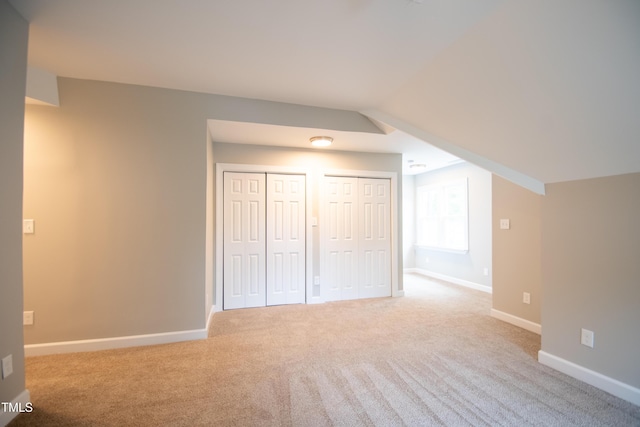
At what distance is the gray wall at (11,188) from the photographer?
166 cm

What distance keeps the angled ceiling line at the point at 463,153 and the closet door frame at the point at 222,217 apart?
1370 millimetres

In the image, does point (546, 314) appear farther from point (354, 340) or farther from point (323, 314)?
point (323, 314)

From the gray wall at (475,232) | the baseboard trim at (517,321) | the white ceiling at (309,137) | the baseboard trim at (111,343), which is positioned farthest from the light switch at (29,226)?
the gray wall at (475,232)

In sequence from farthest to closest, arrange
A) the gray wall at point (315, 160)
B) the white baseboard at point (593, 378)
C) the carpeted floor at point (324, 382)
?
the gray wall at point (315, 160)
the white baseboard at point (593, 378)
the carpeted floor at point (324, 382)

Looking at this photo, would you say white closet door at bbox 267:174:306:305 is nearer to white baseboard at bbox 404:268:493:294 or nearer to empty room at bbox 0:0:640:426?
empty room at bbox 0:0:640:426

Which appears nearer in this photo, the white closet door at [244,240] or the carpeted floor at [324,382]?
the carpeted floor at [324,382]

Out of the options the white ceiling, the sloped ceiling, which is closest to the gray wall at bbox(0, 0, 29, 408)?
the sloped ceiling

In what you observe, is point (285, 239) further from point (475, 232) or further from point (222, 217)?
point (475, 232)

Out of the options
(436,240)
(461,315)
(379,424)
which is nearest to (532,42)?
(379,424)

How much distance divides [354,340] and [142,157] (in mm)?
2860

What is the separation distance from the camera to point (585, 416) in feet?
5.83

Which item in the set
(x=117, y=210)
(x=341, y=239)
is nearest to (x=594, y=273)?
(x=341, y=239)

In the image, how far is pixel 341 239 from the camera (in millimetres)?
4457

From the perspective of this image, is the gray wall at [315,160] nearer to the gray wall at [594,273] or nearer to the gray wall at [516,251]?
the gray wall at [516,251]
